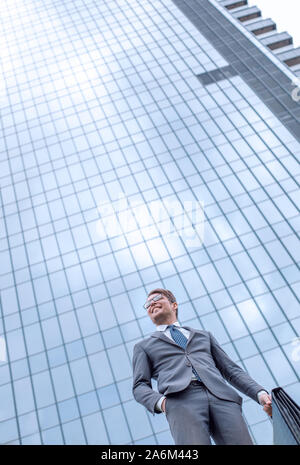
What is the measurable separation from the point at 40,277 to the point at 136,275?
745cm

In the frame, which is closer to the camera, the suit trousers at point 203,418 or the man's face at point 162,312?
the suit trousers at point 203,418

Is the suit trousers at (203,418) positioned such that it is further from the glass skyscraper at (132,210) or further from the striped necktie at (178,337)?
the glass skyscraper at (132,210)

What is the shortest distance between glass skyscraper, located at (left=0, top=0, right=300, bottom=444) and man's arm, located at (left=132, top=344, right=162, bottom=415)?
68.7ft

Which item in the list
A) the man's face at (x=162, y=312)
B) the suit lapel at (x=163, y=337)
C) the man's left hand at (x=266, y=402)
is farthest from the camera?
the man's face at (x=162, y=312)

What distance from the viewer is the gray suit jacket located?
5.32 meters

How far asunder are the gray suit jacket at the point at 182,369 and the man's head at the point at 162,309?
0.80ft

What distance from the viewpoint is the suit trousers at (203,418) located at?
476cm

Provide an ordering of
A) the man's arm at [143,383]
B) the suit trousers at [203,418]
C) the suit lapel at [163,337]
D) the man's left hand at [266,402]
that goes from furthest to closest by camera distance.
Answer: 1. the suit lapel at [163,337]
2. the man's arm at [143,383]
3. the man's left hand at [266,402]
4. the suit trousers at [203,418]

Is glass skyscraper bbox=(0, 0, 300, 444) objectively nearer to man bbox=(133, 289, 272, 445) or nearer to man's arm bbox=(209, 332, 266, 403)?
man's arm bbox=(209, 332, 266, 403)

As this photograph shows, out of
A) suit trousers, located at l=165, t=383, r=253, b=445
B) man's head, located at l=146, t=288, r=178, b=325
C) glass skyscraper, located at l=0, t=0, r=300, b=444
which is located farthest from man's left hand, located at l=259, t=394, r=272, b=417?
glass skyscraper, located at l=0, t=0, r=300, b=444

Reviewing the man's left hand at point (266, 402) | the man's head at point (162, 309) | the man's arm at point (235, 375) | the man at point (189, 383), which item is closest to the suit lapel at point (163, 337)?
the man at point (189, 383)

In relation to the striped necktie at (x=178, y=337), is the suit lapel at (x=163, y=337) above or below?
above

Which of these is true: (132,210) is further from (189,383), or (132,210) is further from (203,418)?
(203,418)

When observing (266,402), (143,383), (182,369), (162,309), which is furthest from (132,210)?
(266,402)
